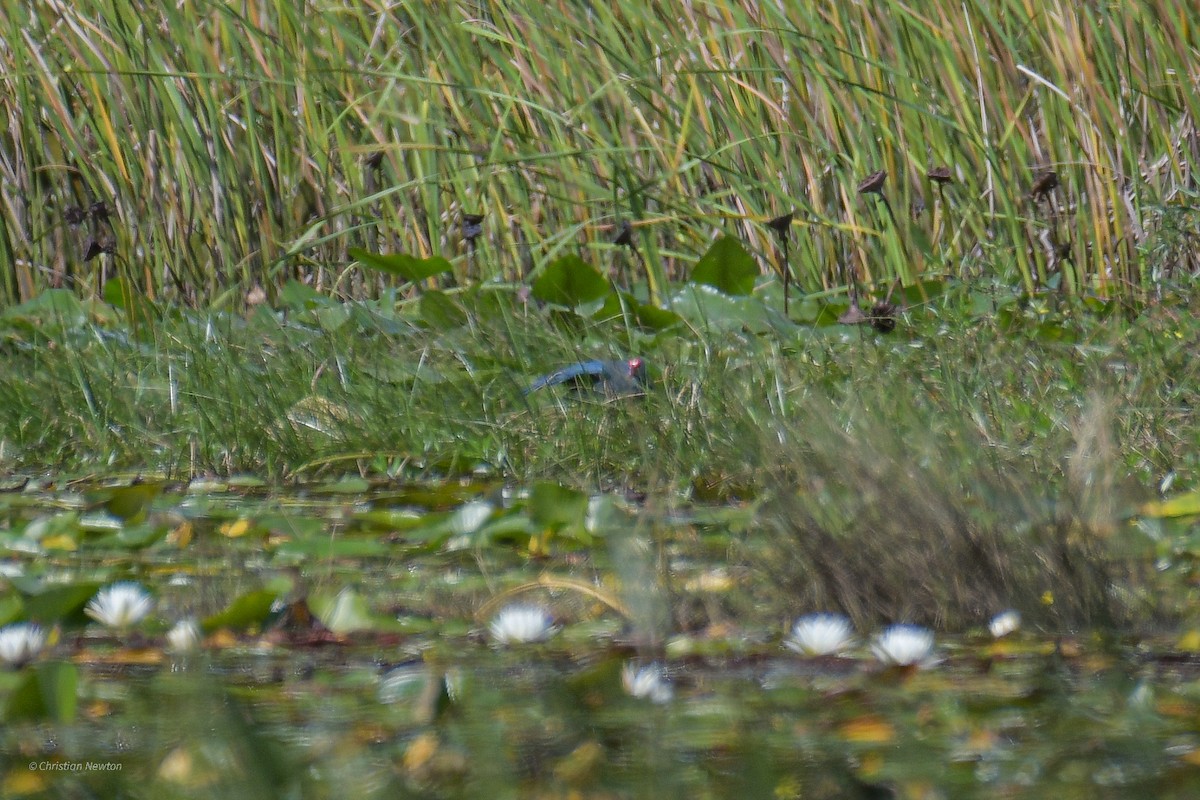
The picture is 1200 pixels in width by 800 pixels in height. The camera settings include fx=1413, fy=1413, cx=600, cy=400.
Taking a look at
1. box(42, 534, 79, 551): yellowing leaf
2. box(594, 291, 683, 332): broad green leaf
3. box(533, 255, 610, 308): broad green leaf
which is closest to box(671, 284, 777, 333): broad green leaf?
box(594, 291, 683, 332): broad green leaf

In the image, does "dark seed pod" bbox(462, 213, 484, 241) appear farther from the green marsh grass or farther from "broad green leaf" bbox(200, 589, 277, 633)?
"broad green leaf" bbox(200, 589, 277, 633)

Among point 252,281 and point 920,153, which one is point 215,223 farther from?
point 920,153

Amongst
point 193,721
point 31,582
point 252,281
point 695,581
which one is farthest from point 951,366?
point 252,281

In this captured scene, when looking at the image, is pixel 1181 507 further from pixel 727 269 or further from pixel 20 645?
pixel 727 269

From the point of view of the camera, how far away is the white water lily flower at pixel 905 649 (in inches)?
52.3

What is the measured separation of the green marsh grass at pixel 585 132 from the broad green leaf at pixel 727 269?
15 cm

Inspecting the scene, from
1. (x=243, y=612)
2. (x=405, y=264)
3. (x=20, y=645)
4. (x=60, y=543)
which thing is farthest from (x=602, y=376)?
(x=20, y=645)

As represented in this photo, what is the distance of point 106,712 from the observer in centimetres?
129

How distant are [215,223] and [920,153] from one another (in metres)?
2.21

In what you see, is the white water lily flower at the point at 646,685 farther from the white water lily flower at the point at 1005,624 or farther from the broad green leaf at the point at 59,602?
the broad green leaf at the point at 59,602

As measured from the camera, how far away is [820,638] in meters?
1.42

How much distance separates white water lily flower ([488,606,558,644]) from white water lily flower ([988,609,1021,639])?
0.48 m

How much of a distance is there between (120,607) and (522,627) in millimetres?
471

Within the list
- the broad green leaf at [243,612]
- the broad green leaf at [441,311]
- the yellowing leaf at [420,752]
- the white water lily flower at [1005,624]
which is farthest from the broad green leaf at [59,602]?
the broad green leaf at [441,311]
